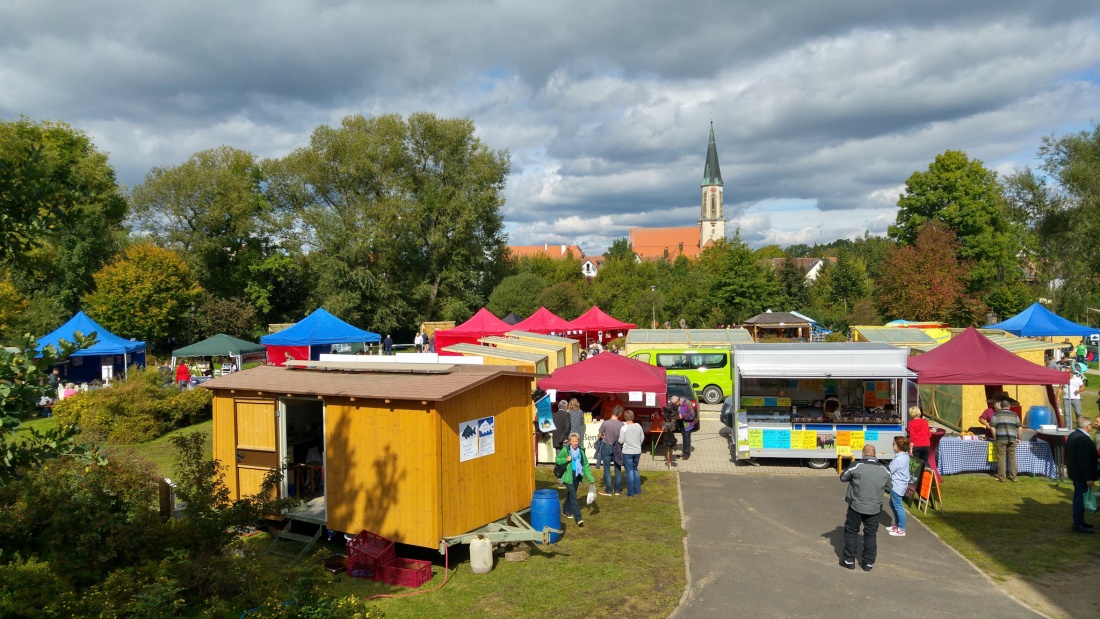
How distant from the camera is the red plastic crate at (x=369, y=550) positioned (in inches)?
327

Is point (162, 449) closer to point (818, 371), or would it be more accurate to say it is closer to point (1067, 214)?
point (818, 371)

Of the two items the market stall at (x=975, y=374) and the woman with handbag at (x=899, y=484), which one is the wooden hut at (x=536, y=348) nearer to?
the market stall at (x=975, y=374)

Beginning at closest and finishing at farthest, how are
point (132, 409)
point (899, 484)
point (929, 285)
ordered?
point (899, 484)
point (132, 409)
point (929, 285)

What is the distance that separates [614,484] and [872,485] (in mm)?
4797

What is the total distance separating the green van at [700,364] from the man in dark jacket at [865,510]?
502 inches

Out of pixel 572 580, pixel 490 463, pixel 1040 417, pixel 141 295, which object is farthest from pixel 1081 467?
pixel 141 295

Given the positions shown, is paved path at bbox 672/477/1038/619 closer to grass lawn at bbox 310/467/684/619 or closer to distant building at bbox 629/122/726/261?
grass lawn at bbox 310/467/684/619

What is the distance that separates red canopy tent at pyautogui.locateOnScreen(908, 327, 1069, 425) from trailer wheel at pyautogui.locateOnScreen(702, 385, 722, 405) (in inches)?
316

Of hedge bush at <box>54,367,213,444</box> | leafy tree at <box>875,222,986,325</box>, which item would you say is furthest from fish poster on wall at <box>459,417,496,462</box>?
leafy tree at <box>875,222,986,325</box>

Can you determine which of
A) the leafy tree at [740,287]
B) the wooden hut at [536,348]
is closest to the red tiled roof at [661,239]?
the leafy tree at [740,287]

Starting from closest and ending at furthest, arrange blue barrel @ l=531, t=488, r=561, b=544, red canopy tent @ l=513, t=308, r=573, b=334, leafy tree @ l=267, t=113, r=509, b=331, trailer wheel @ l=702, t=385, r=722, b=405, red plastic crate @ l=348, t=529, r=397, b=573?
red plastic crate @ l=348, t=529, r=397, b=573 → blue barrel @ l=531, t=488, r=561, b=544 → trailer wheel @ l=702, t=385, r=722, b=405 → red canopy tent @ l=513, t=308, r=573, b=334 → leafy tree @ l=267, t=113, r=509, b=331

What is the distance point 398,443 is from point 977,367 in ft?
36.5

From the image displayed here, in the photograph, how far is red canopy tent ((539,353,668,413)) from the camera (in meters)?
14.1

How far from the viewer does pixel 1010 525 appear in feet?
32.9
